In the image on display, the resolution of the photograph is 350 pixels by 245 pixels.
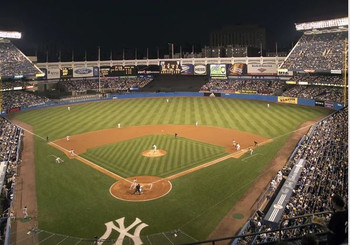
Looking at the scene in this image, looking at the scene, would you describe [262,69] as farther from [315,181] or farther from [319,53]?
[315,181]

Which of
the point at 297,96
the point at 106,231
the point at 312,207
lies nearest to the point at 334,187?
the point at 312,207

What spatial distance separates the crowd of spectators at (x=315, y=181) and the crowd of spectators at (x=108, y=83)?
66693 millimetres

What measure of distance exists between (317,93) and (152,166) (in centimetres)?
4579

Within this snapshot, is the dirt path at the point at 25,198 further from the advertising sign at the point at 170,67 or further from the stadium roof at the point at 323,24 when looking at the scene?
the advertising sign at the point at 170,67

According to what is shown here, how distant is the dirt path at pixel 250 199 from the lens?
A: 63.6ft

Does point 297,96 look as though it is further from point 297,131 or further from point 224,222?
point 224,222

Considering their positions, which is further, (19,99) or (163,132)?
(19,99)

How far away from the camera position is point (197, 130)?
1767 inches

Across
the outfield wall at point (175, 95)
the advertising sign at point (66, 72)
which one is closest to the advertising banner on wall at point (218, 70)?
the outfield wall at point (175, 95)

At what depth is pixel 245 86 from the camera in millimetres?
80125

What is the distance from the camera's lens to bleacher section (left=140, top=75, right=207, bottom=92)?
89.7 m

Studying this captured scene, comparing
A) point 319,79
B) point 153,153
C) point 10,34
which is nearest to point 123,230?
point 153,153

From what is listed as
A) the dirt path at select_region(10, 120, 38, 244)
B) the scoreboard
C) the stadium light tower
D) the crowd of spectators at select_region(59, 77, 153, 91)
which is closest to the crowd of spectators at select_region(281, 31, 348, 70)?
the crowd of spectators at select_region(59, 77, 153, 91)

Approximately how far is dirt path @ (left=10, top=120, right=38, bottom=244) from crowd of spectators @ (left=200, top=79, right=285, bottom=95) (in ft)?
175
